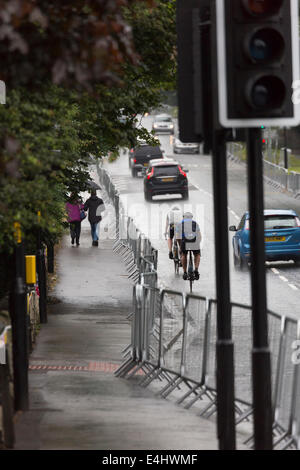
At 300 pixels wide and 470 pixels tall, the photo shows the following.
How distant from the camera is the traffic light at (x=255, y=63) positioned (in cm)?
709

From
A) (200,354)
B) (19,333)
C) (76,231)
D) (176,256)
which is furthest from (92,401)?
(76,231)

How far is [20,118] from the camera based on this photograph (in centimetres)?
870

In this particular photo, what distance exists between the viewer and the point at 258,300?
23.8 feet

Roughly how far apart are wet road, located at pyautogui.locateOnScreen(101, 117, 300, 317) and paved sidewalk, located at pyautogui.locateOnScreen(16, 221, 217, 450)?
13.2 ft

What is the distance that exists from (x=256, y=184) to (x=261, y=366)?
1253 mm

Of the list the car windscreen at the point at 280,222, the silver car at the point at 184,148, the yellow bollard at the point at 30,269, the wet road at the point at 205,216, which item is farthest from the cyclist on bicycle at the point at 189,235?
the silver car at the point at 184,148

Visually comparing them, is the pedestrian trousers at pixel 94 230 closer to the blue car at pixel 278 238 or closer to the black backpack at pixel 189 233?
the blue car at pixel 278 238

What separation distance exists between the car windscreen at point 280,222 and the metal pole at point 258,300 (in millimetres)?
21443

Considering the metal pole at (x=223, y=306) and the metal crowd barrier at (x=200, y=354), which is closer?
the metal pole at (x=223, y=306)

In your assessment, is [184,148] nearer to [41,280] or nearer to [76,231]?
[76,231]

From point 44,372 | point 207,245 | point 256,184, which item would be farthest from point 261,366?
point 207,245

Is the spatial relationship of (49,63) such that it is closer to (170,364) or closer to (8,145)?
(8,145)

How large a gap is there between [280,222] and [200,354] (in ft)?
57.2

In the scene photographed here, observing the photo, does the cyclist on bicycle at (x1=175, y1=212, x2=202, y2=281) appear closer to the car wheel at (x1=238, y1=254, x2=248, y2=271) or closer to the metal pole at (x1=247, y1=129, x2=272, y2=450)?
the car wheel at (x1=238, y1=254, x2=248, y2=271)
